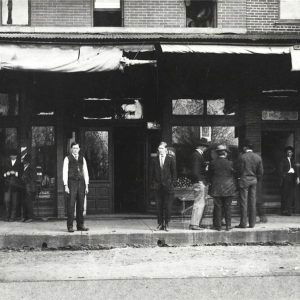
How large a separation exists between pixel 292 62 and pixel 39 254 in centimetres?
670

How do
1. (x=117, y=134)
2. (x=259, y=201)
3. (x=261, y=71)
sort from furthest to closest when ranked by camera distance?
(x=117, y=134) < (x=261, y=71) < (x=259, y=201)

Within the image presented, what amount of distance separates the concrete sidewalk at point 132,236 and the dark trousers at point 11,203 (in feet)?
3.97

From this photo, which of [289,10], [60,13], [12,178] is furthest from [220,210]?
[60,13]

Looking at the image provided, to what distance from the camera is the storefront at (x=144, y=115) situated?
45.4 ft

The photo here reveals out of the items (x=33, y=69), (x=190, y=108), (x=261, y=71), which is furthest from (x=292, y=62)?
(x=33, y=69)

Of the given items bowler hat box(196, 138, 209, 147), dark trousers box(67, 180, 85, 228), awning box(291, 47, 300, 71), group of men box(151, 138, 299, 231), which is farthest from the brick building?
dark trousers box(67, 180, 85, 228)

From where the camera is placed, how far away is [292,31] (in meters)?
14.1

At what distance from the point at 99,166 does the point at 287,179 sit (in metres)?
4.84

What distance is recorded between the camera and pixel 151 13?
13.9m

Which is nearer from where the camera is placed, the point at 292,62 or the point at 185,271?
the point at 185,271

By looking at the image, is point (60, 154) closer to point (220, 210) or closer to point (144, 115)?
point (144, 115)

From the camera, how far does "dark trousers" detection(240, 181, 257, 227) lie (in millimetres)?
11805

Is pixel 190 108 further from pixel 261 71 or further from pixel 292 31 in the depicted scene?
pixel 292 31

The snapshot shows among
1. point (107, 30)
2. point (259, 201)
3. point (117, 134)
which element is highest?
point (107, 30)
